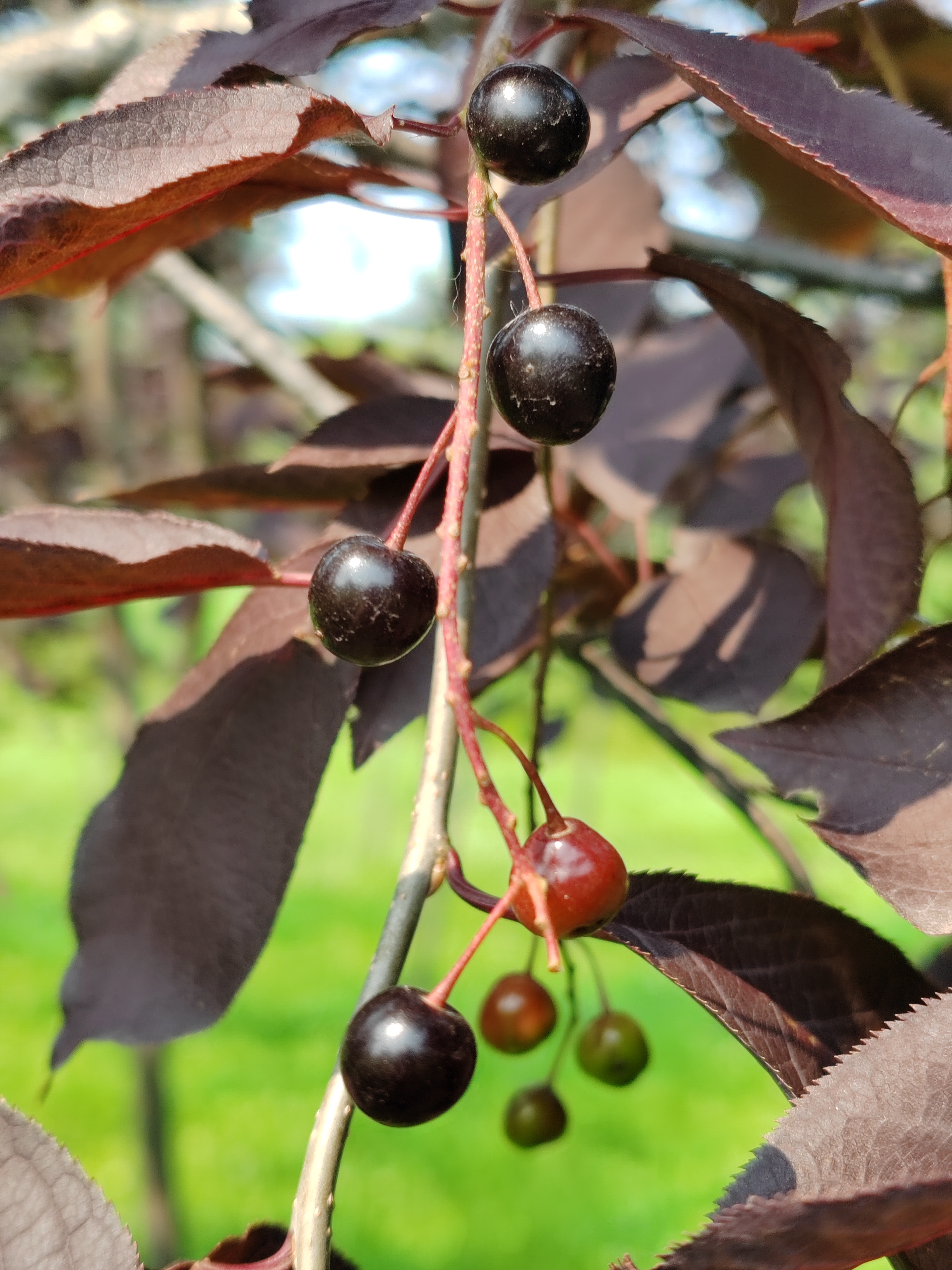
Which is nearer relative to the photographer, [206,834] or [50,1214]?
[50,1214]

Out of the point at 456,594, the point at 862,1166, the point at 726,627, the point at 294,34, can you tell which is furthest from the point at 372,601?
the point at 726,627

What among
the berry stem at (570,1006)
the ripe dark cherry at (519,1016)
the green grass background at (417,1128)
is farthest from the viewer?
the green grass background at (417,1128)

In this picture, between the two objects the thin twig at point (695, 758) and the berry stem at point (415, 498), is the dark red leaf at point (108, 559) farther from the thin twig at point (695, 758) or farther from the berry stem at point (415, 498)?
the thin twig at point (695, 758)

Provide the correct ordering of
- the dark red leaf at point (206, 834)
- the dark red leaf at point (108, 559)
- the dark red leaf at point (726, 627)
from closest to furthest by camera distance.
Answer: the dark red leaf at point (108, 559), the dark red leaf at point (206, 834), the dark red leaf at point (726, 627)

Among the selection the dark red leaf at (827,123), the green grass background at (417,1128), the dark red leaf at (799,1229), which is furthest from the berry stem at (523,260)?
the green grass background at (417,1128)

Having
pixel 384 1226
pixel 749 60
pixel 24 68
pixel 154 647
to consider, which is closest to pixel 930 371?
pixel 749 60

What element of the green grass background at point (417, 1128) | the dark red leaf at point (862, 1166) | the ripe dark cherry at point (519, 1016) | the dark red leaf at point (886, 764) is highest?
the dark red leaf at point (886, 764)

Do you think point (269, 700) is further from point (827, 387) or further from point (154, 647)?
point (154, 647)

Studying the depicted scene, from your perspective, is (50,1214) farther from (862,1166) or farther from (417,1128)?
(417,1128)
